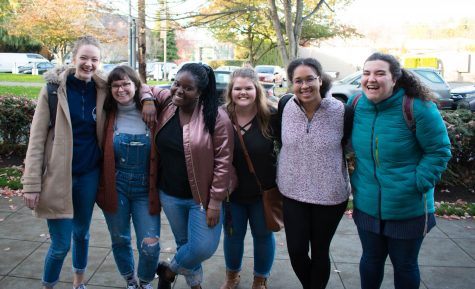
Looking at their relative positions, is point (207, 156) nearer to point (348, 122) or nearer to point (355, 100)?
point (348, 122)

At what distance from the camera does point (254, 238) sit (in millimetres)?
3301

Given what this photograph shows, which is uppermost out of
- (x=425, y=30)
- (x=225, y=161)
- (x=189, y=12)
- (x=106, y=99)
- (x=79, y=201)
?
(x=425, y=30)

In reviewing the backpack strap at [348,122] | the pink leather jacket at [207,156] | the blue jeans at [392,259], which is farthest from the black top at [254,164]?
the blue jeans at [392,259]

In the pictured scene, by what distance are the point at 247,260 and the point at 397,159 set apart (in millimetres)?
1931

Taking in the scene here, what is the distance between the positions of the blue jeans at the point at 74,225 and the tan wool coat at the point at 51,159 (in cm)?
10

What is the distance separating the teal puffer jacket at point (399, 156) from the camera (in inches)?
99.2

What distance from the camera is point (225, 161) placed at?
9.36ft

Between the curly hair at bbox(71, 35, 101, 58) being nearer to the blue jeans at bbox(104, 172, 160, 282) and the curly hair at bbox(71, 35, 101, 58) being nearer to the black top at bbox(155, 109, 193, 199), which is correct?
→ the black top at bbox(155, 109, 193, 199)

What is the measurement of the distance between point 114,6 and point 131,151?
24.4ft

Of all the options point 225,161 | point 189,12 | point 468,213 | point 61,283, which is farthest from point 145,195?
point 189,12

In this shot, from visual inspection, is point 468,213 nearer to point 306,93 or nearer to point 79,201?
point 306,93

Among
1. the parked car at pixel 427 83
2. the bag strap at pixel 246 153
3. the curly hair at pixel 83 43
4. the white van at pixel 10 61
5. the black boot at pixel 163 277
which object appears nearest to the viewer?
the curly hair at pixel 83 43

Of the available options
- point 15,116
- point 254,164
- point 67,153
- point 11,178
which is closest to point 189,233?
point 254,164

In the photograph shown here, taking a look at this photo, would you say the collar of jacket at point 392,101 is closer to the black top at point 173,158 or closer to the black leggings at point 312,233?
the black leggings at point 312,233
